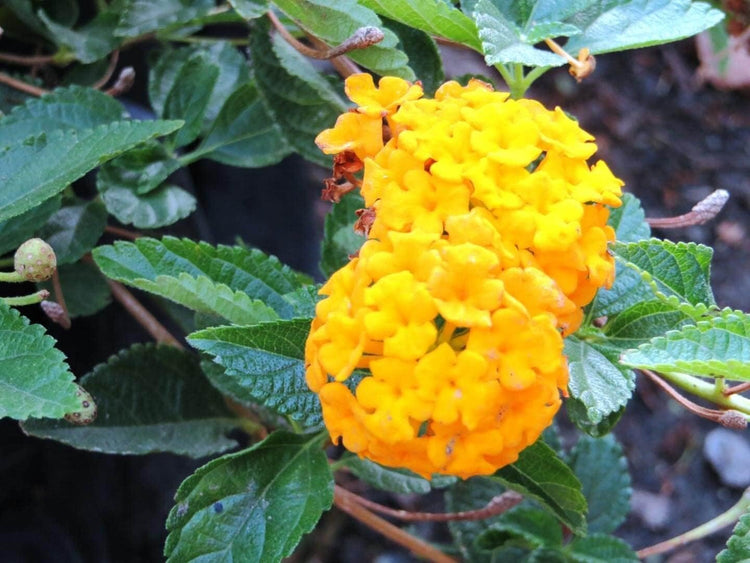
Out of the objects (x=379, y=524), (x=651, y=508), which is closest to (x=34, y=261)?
(x=379, y=524)

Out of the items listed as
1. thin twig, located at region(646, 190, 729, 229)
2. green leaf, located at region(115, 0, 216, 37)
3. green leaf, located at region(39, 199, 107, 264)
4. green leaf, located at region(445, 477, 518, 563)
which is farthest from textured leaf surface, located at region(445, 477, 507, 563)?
green leaf, located at region(115, 0, 216, 37)

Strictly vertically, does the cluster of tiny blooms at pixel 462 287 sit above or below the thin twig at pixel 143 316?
above

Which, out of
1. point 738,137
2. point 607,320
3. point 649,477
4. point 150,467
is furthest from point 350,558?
point 738,137

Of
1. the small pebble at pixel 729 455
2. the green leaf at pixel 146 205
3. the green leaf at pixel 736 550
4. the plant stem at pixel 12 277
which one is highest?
the plant stem at pixel 12 277

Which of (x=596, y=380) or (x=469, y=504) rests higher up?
(x=596, y=380)

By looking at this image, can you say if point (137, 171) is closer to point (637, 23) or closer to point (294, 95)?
point (294, 95)

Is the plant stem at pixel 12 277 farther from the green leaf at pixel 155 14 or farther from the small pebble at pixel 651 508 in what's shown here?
the small pebble at pixel 651 508

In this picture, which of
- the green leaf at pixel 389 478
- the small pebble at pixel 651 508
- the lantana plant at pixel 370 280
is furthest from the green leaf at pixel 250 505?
the small pebble at pixel 651 508
